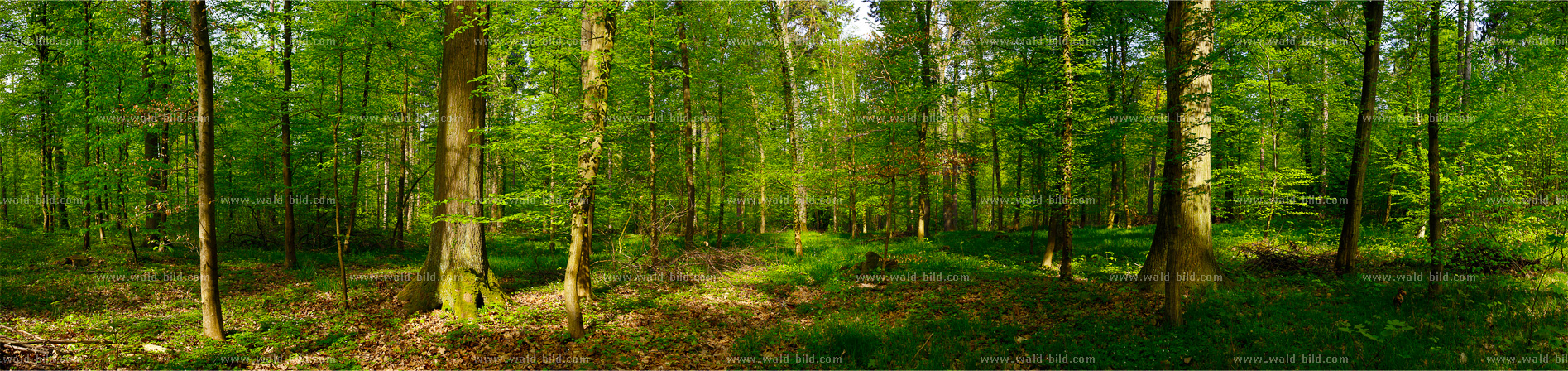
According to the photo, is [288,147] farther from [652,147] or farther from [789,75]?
[789,75]

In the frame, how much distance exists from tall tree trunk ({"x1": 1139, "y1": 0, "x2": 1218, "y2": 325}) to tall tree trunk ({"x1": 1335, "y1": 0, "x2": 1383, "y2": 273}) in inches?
82.1

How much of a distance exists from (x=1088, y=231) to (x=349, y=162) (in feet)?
72.2

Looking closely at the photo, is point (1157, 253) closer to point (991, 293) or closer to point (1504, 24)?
point (991, 293)

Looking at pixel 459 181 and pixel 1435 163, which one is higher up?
pixel 1435 163

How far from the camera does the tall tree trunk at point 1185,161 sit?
6637mm

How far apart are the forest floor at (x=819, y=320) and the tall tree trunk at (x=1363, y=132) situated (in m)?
0.41

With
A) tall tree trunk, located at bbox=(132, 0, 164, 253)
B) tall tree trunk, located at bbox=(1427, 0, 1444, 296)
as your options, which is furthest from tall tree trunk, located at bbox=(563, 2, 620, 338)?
tall tree trunk, located at bbox=(1427, 0, 1444, 296)

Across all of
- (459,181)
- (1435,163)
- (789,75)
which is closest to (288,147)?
(459,181)

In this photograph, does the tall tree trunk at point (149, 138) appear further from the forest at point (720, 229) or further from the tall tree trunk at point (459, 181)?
the tall tree trunk at point (459, 181)

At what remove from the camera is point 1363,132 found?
839cm

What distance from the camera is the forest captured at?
6484mm

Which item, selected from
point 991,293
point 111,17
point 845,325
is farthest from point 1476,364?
point 111,17

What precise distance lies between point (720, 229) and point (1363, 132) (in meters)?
14.8

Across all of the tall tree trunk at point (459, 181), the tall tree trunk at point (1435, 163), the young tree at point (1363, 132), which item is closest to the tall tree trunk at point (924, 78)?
the young tree at point (1363, 132)
